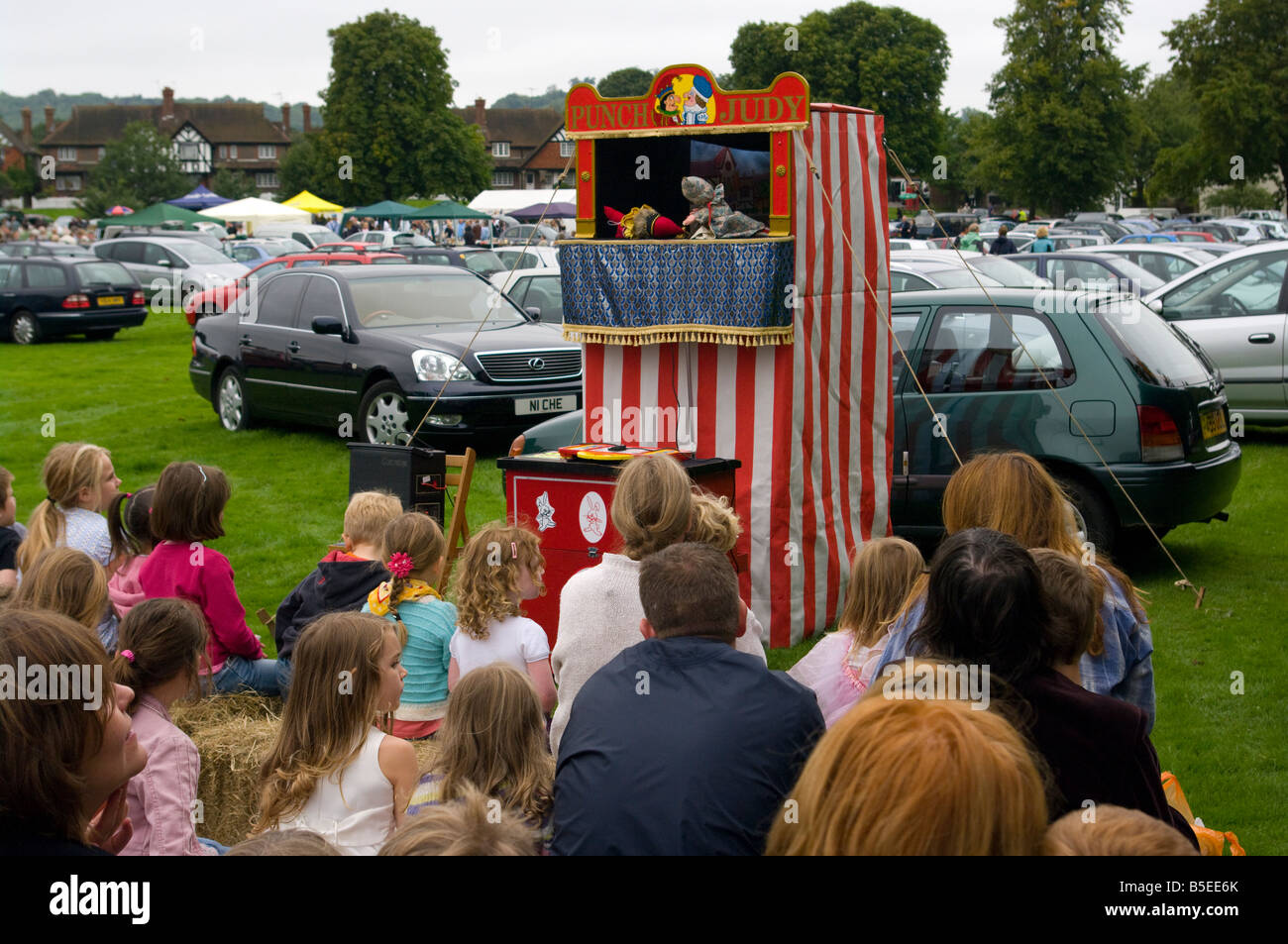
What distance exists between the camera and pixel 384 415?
1160 centimetres

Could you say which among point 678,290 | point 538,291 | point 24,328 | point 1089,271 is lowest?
point 24,328

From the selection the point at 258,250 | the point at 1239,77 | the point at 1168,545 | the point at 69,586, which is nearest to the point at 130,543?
the point at 69,586

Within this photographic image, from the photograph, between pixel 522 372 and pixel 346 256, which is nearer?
pixel 522 372

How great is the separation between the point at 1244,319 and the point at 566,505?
8144mm

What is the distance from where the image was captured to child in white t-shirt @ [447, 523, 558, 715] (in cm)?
468

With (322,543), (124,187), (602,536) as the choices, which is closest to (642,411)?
(602,536)

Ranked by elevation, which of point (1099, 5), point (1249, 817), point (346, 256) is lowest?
point (1249, 817)

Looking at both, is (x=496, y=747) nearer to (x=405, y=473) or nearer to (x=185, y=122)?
(x=405, y=473)

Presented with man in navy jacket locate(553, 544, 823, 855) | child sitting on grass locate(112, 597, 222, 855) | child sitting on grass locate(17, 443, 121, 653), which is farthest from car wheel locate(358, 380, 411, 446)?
man in navy jacket locate(553, 544, 823, 855)

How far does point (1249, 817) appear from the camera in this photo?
4914 mm
